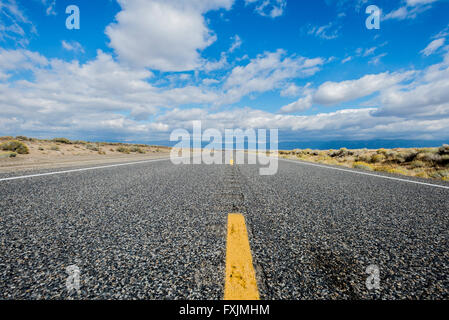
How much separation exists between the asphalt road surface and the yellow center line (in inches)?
1.6

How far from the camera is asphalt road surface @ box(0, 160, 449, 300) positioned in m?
1.03

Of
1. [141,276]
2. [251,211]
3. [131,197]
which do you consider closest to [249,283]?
[141,276]

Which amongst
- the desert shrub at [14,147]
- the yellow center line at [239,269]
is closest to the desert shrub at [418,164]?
the yellow center line at [239,269]

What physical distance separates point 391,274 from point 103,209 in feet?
8.38

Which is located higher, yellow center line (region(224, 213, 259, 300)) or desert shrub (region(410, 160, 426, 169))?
yellow center line (region(224, 213, 259, 300))

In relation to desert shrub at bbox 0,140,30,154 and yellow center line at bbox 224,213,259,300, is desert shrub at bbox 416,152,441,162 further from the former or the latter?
desert shrub at bbox 0,140,30,154

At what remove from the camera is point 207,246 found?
1431 mm

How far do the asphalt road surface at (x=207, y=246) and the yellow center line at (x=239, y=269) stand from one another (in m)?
0.04

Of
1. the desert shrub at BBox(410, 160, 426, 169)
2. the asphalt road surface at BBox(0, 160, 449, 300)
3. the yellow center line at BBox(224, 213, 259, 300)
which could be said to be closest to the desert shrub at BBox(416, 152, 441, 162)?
the desert shrub at BBox(410, 160, 426, 169)

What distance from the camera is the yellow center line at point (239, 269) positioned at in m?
0.98

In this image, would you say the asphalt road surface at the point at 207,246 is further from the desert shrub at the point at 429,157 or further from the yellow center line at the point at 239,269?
the desert shrub at the point at 429,157

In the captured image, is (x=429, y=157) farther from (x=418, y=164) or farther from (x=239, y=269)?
(x=239, y=269)

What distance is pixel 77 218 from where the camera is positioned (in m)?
1.95
